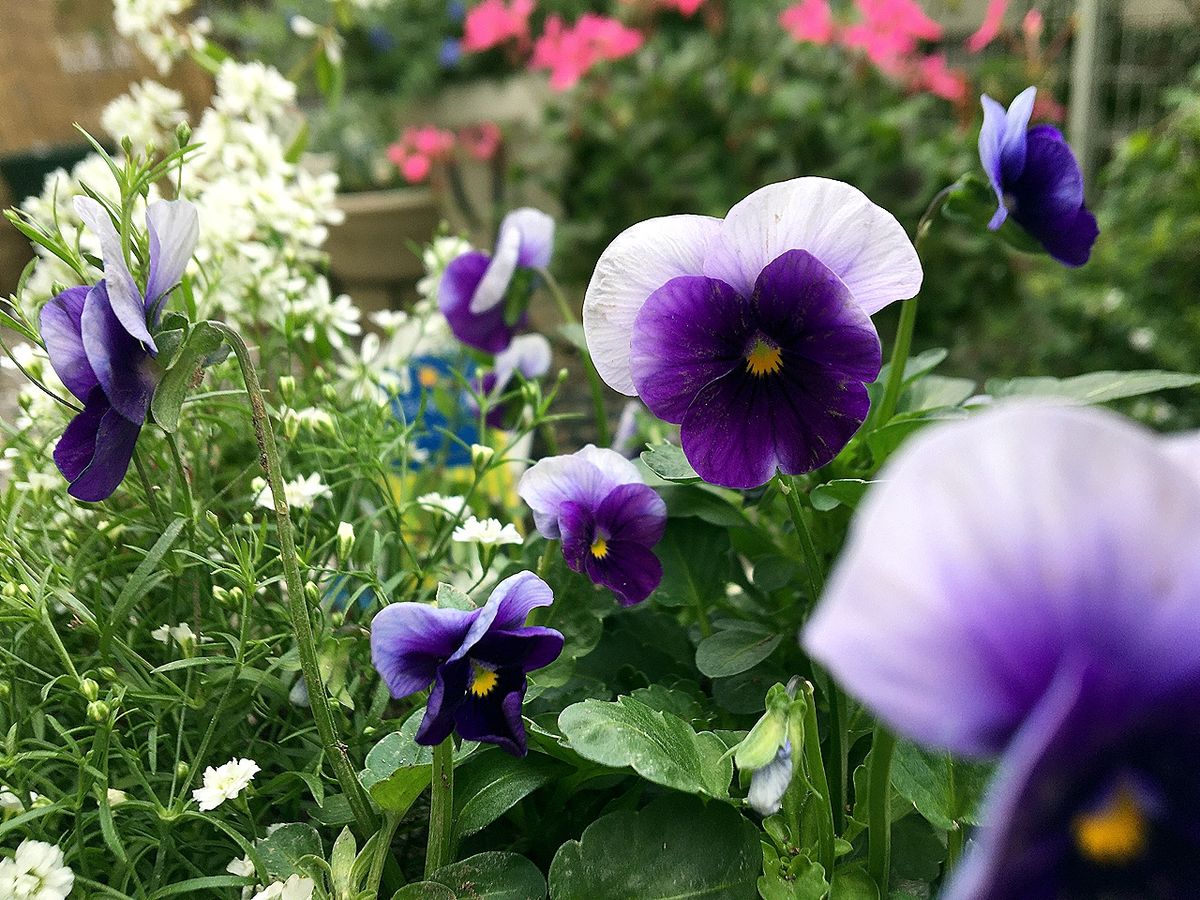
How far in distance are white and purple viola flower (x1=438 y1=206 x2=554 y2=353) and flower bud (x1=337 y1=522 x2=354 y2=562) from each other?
277 mm

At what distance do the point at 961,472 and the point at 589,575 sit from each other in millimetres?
324

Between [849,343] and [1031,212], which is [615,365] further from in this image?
A: [1031,212]

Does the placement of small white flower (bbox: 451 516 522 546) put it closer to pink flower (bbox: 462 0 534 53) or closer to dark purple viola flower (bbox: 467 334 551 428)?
dark purple viola flower (bbox: 467 334 551 428)

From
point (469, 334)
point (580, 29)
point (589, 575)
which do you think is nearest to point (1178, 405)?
point (580, 29)

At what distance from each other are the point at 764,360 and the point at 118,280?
274 mm

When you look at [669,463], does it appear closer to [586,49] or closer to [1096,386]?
[1096,386]

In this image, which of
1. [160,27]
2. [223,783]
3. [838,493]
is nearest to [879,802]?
[838,493]

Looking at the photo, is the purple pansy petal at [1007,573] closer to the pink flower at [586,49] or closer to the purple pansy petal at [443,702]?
the purple pansy petal at [443,702]

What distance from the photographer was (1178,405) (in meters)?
1.98

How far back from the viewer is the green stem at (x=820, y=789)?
39 cm

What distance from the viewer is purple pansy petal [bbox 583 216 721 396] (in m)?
0.41

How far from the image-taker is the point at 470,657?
1.39 feet

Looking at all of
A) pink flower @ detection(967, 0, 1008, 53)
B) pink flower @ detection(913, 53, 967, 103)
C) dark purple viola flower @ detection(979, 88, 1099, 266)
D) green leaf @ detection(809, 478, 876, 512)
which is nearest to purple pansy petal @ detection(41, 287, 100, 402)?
green leaf @ detection(809, 478, 876, 512)

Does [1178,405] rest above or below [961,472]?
below
